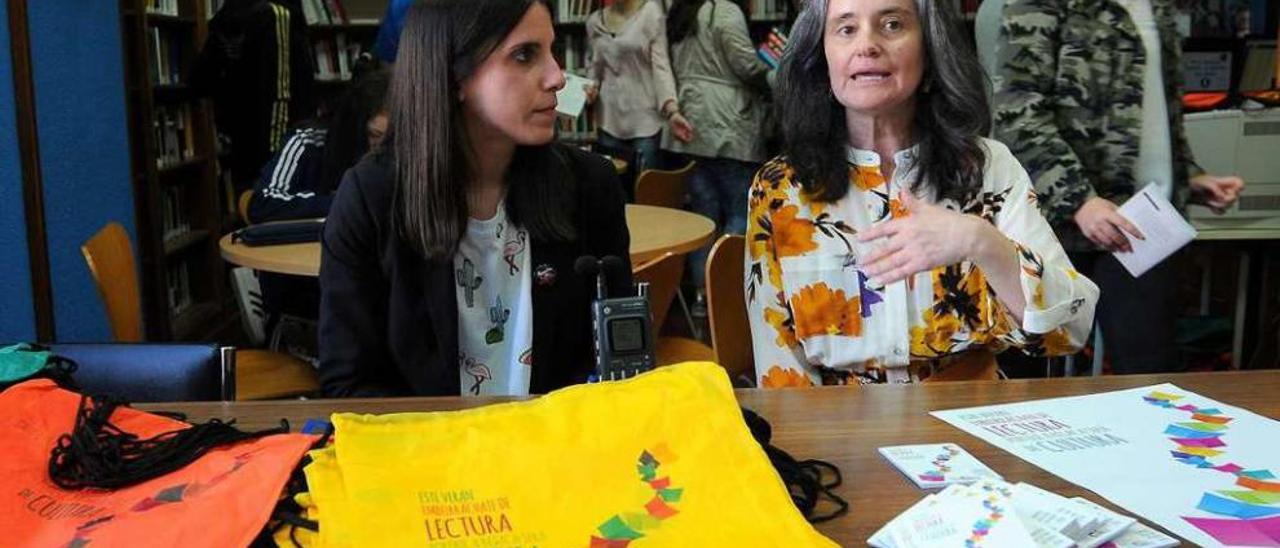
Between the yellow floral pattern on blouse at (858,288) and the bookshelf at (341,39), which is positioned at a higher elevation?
the bookshelf at (341,39)

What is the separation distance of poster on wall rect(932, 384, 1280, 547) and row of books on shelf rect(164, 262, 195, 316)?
4.63m

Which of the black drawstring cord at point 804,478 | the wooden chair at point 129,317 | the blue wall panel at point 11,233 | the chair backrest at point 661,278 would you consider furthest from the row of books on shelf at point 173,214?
the black drawstring cord at point 804,478

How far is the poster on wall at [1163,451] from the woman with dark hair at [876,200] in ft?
0.97

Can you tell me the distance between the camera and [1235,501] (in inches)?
38.3

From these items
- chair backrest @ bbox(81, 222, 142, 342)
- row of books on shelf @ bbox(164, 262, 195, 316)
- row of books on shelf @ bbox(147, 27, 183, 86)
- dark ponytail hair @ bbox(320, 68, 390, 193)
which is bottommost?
row of books on shelf @ bbox(164, 262, 195, 316)

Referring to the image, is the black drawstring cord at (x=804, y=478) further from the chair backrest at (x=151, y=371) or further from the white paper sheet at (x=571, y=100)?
the white paper sheet at (x=571, y=100)

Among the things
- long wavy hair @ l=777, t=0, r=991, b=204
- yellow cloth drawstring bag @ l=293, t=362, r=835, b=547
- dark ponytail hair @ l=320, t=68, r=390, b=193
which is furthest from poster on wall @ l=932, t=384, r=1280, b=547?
dark ponytail hair @ l=320, t=68, r=390, b=193

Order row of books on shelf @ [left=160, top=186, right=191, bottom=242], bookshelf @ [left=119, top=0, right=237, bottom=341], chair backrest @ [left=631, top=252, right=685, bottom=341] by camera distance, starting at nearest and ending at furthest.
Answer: chair backrest @ [left=631, top=252, right=685, bottom=341], bookshelf @ [left=119, top=0, right=237, bottom=341], row of books on shelf @ [left=160, top=186, right=191, bottom=242]

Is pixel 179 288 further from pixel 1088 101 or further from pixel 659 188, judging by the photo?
pixel 1088 101

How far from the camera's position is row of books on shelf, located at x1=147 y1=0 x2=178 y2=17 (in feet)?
16.0

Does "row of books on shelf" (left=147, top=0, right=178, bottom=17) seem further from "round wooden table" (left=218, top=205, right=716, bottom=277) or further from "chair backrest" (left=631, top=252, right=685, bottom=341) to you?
"chair backrest" (left=631, top=252, right=685, bottom=341)

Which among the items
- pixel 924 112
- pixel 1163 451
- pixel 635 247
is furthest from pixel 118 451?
pixel 635 247

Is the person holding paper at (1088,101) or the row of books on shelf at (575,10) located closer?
the person holding paper at (1088,101)

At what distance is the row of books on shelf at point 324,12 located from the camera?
19.9 feet
